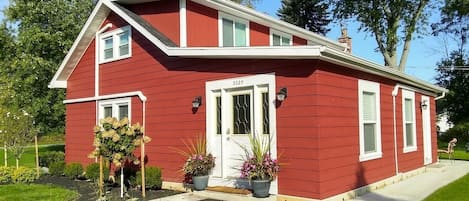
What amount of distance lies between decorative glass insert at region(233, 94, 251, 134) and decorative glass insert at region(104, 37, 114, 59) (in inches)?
220

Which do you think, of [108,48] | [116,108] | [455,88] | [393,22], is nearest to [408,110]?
[116,108]

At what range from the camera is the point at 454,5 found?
1228 inches

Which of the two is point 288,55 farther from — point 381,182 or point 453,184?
point 453,184

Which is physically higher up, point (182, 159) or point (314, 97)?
point (314, 97)

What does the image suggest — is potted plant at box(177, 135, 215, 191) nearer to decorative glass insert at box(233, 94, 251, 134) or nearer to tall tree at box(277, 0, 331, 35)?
decorative glass insert at box(233, 94, 251, 134)

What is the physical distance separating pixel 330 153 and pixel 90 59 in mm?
9193

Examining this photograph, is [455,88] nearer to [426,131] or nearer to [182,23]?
[426,131]

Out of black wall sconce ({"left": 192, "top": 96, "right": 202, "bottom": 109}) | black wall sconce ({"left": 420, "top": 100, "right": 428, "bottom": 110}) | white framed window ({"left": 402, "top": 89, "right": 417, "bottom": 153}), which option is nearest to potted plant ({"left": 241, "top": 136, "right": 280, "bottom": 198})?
black wall sconce ({"left": 192, "top": 96, "right": 202, "bottom": 109})

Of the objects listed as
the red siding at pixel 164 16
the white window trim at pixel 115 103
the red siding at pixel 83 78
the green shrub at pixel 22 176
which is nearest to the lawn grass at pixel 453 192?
the red siding at pixel 164 16

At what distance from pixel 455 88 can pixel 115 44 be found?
29.1m

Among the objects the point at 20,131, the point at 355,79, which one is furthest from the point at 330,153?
the point at 20,131

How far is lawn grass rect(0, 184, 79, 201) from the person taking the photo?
10000 mm

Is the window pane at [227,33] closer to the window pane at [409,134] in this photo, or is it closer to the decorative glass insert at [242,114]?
the decorative glass insert at [242,114]

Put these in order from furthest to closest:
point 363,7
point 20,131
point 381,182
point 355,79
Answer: point 363,7 < point 20,131 < point 381,182 < point 355,79
